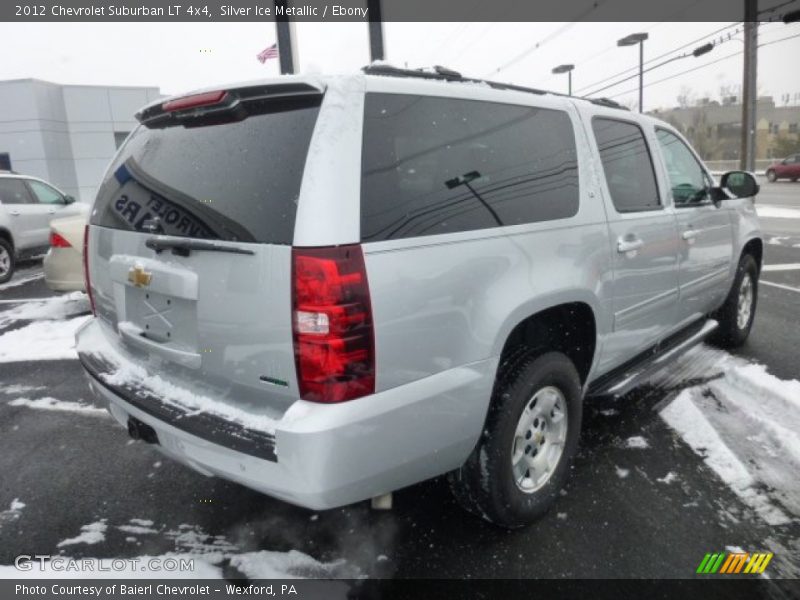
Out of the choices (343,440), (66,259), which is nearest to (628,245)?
(343,440)

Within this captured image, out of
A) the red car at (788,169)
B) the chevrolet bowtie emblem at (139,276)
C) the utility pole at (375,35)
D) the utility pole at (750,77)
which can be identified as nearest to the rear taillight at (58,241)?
the chevrolet bowtie emblem at (139,276)

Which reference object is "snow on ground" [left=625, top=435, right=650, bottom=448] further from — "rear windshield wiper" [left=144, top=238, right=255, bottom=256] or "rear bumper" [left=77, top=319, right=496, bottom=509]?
"rear windshield wiper" [left=144, top=238, right=255, bottom=256]

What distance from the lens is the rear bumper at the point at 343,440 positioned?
1839mm

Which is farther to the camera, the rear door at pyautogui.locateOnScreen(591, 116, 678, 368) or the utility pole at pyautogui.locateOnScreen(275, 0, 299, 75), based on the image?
the utility pole at pyautogui.locateOnScreen(275, 0, 299, 75)

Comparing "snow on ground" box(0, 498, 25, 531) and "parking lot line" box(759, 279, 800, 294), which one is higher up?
"snow on ground" box(0, 498, 25, 531)

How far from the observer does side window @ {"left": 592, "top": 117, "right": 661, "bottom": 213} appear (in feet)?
10.3

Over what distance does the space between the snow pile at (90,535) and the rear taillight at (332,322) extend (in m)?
1.55

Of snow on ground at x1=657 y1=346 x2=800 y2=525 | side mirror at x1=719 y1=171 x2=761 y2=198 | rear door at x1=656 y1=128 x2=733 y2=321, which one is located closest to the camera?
snow on ground at x1=657 y1=346 x2=800 y2=525

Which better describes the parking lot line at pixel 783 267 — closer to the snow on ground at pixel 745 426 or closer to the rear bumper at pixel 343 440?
the snow on ground at pixel 745 426

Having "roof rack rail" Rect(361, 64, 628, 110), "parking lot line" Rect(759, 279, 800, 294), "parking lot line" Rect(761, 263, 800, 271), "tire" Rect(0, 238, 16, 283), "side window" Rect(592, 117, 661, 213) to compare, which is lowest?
"parking lot line" Rect(761, 263, 800, 271)

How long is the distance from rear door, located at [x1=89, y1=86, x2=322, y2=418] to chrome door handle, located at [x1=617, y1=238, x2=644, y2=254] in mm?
1814

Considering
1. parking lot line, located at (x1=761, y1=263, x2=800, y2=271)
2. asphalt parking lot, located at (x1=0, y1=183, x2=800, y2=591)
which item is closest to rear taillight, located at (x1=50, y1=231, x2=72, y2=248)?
asphalt parking lot, located at (x1=0, y1=183, x2=800, y2=591)

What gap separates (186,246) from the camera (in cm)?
211

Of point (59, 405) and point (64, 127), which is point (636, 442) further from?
point (64, 127)
